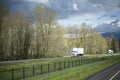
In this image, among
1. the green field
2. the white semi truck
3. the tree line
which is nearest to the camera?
the green field

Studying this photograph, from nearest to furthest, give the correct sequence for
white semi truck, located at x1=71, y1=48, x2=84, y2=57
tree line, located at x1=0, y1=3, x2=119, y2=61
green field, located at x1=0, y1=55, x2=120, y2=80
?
green field, located at x1=0, y1=55, x2=120, y2=80
tree line, located at x1=0, y1=3, x2=119, y2=61
white semi truck, located at x1=71, y1=48, x2=84, y2=57

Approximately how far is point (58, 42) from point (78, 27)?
54.9 metres

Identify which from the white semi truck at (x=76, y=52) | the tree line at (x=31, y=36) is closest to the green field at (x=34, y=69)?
the tree line at (x=31, y=36)

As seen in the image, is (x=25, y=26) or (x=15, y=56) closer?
(x=15, y=56)

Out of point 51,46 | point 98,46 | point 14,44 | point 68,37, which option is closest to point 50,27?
point 51,46

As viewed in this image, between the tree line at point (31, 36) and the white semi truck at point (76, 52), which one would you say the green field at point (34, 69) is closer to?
the tree line at point (31, 36)

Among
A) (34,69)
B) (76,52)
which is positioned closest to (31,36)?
(76,52)

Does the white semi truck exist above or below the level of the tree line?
below

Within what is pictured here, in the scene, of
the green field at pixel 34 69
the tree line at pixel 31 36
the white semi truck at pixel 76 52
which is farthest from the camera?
the white semi truck at pixel 76 52

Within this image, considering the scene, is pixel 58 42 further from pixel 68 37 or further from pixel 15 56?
pixel 68 37

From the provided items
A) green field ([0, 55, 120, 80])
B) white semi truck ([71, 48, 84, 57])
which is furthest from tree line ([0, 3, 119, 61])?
green field ([0, 55, 120, 80])

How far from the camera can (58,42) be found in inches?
3957

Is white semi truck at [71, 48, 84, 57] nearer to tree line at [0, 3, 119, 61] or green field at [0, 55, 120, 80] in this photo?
tree line at [0, 3, 119, 61]

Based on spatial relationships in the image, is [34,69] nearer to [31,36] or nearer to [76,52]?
[31,36]
